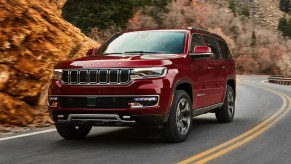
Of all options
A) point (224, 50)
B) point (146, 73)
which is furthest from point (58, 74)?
point (224, 50)

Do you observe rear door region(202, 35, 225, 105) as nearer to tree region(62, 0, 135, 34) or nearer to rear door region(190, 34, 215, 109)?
rear door region(190, 34, 215, 109)

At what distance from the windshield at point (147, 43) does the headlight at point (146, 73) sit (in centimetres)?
106

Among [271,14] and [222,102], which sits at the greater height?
[271,14]

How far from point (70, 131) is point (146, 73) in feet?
6.30

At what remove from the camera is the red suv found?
24.0 feet

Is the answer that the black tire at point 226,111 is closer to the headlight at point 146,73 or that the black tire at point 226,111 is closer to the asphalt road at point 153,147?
the asphalt road at point 153,147

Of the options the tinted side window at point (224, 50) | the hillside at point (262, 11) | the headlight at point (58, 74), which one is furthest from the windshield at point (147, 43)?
the hillside at point (262, 11)

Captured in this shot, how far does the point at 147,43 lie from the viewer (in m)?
8.77

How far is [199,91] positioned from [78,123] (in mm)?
2464

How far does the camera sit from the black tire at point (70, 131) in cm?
830

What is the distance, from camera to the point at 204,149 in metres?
7.45

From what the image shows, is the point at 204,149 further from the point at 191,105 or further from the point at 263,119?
the point at 263,119

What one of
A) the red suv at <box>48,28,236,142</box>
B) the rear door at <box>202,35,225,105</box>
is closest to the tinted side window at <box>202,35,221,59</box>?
the rear door at <box>202,35,225,105</box>

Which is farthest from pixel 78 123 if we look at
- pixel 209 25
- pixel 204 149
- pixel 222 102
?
pixel 209 25
